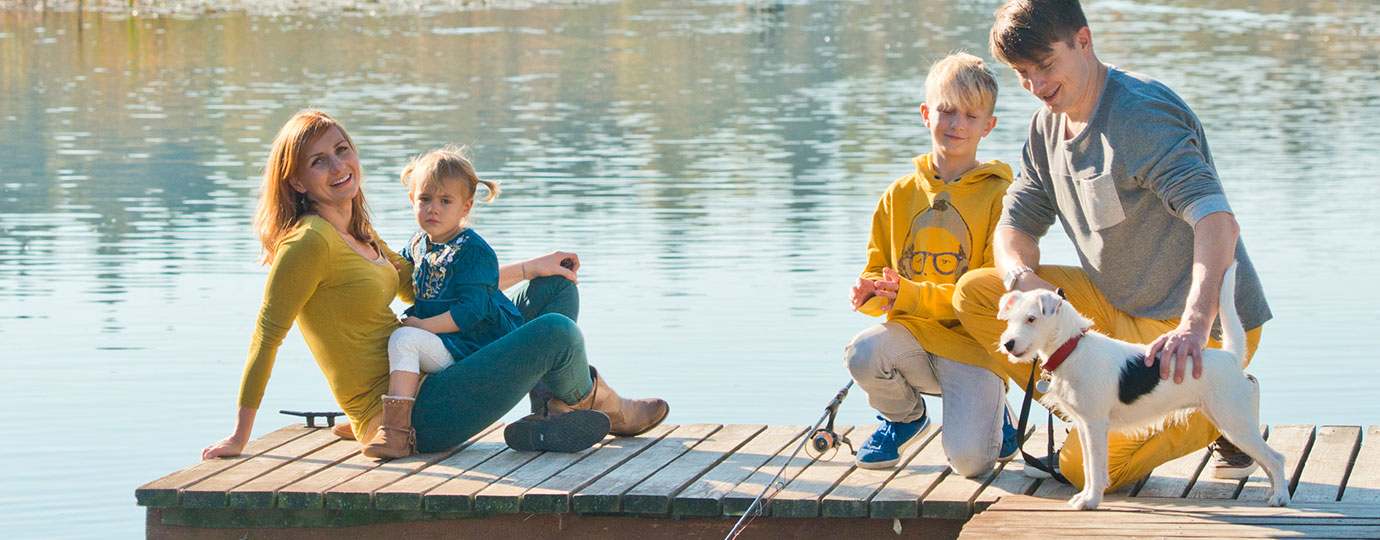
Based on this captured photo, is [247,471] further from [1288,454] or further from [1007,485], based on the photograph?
[1288,454]

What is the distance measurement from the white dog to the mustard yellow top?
1902mm

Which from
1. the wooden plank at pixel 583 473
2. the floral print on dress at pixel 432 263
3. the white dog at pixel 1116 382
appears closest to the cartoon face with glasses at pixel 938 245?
the white dog at pixel 1116 382

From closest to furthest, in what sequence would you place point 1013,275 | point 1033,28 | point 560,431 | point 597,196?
point 1033,28
point 1013,275
point 560,431
point 597,196

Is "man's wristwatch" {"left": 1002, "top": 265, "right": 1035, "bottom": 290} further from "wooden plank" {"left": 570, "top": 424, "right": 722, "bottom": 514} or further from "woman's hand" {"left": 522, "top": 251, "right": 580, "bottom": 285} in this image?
"woman's hand" {"left": 522, "top": 251, "right": 580, "bottom": 285}

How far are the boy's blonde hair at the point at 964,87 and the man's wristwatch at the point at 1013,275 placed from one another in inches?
23.3

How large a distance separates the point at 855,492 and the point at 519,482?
0.96 meters

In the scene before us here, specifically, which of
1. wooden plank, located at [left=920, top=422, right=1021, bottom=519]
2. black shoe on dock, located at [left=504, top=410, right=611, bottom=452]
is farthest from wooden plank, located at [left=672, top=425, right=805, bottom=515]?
wooden plank, located at [left=920, top=422, right=1021, bottom=519]

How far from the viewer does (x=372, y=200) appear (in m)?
13.4

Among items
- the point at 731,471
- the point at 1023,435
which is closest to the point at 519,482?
the point at 731,471

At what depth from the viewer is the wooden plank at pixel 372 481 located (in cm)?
486

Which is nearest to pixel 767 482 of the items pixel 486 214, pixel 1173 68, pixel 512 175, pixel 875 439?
pixel 875 439

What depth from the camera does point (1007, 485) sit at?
15.9 feet

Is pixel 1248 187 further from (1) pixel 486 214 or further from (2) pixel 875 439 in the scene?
(2) pixel 875 439

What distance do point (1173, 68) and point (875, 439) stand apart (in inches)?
819
